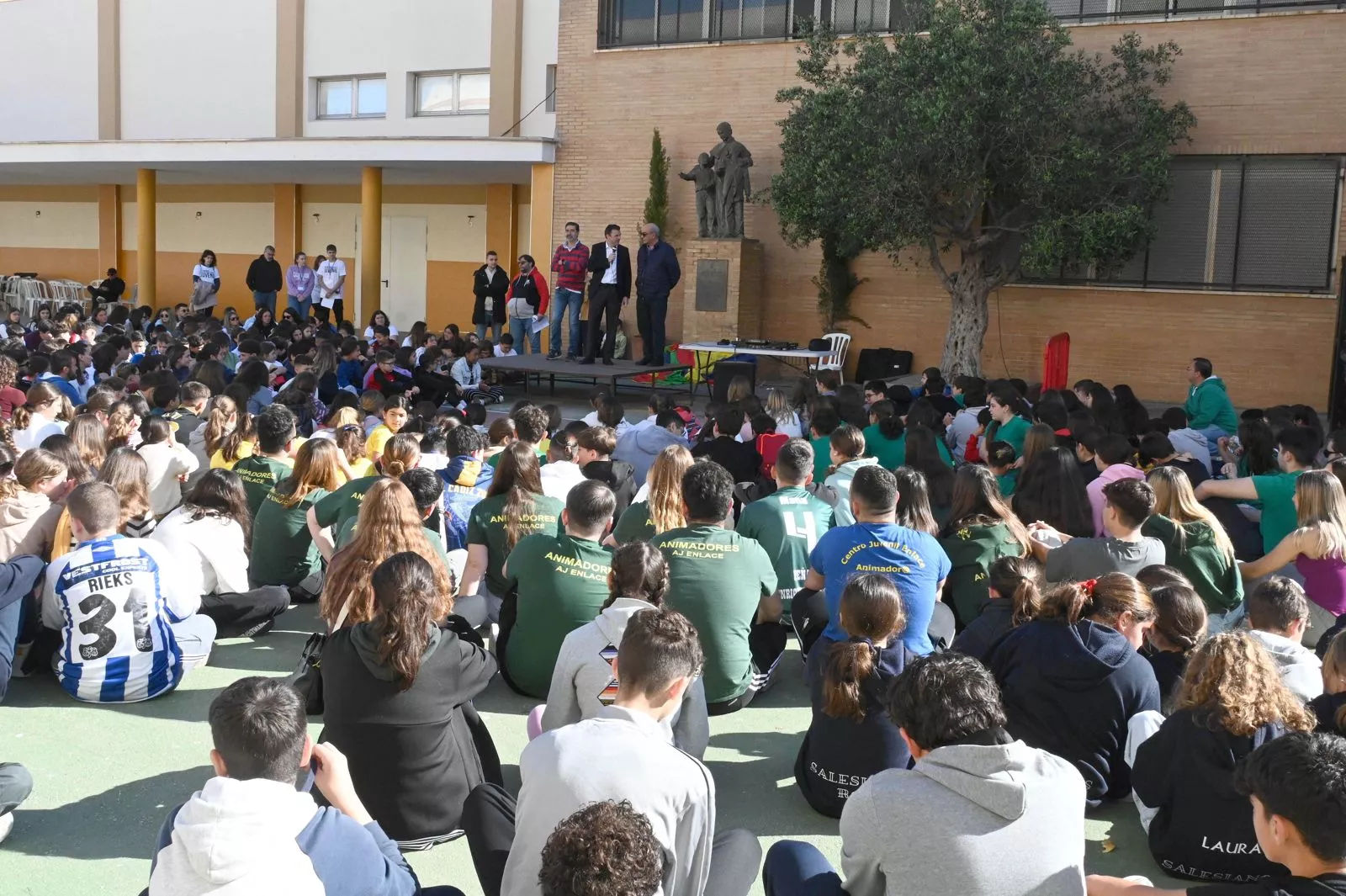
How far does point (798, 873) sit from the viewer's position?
11.2 feet

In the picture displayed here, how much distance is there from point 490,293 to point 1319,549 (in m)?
15.9

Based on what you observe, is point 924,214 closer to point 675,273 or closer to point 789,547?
point 675,273

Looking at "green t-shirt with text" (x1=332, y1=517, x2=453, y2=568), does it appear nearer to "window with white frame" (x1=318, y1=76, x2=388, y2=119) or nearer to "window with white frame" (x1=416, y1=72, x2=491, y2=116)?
"window with white frame" (x1=416, y1=72, x2=491, y2=116)

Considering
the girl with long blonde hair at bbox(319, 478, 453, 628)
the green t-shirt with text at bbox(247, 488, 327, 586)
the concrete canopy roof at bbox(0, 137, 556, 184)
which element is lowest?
the green t-shirt with text at bbox(247, 488, 327, 586)

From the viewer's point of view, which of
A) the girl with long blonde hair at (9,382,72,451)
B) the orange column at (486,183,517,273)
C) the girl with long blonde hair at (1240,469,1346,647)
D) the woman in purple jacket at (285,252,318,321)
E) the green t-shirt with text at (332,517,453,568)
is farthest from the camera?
the orange column at (486,183,517,273)

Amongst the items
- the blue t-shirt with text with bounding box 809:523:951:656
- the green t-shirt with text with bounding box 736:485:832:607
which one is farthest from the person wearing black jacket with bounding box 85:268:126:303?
the blue t-shirt with text with bounding box 809:523:951:656

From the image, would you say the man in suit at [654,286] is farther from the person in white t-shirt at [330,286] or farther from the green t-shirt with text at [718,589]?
the green t-shirt with text at [718,589]

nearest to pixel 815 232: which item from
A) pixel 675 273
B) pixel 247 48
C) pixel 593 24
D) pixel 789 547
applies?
pixel 675 273

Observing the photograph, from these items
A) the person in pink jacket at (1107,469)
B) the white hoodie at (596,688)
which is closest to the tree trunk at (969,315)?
the person in pink jacket at (1107,469)

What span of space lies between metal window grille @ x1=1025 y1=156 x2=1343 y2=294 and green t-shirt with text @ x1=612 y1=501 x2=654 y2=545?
13.0 m

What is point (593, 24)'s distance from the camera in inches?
816

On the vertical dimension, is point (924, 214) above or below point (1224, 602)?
above

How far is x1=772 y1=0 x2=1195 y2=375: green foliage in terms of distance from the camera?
15648 millimetres

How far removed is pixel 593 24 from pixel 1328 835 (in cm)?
1971
